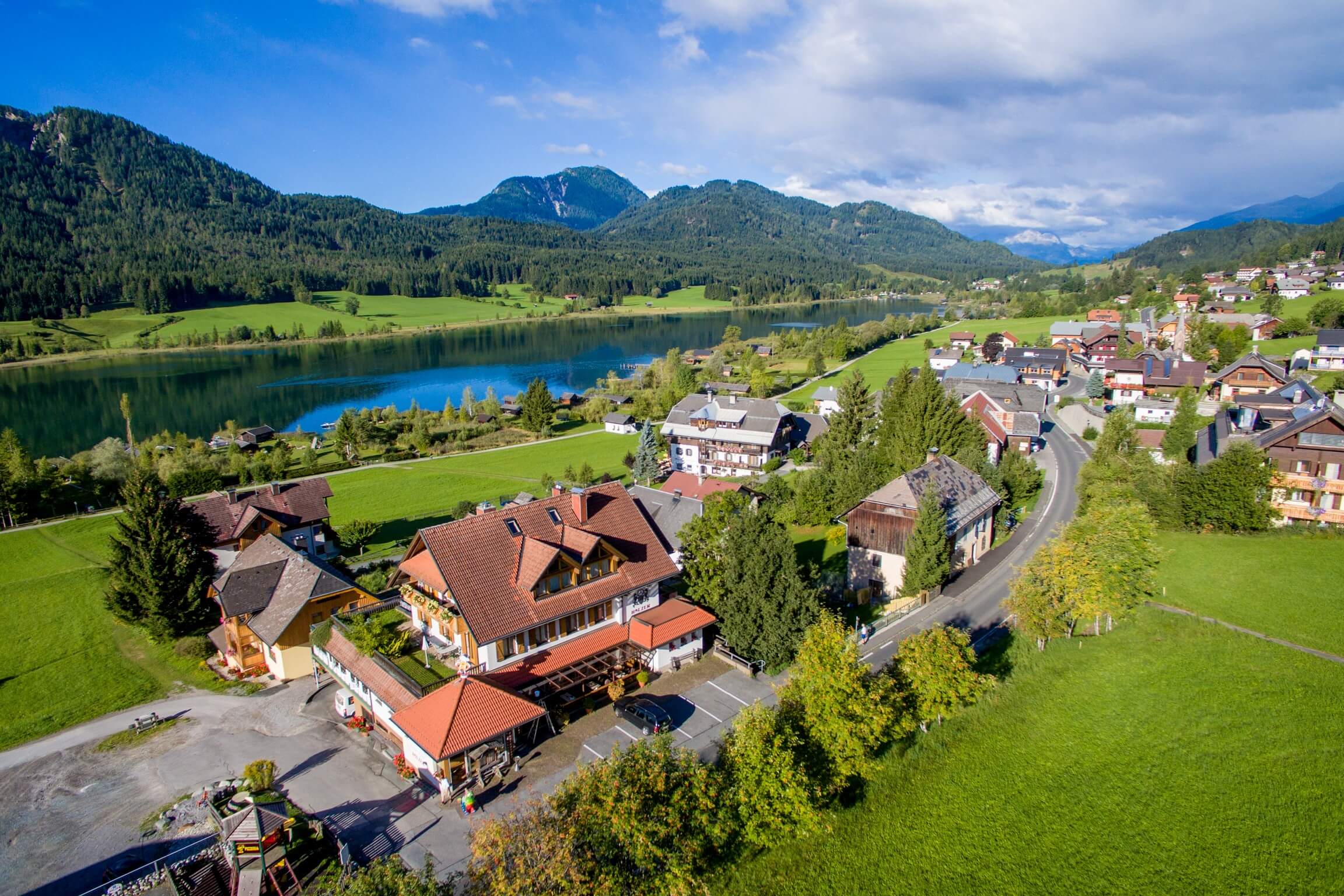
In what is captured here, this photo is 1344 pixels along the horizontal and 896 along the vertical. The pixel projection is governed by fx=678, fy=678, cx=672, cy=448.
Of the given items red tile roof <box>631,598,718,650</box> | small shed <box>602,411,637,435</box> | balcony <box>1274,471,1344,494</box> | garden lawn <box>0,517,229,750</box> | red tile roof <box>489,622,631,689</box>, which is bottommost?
garden lawn <box>0,517,229,750</box>

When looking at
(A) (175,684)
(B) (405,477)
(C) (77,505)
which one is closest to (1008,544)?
(A) (175,684)

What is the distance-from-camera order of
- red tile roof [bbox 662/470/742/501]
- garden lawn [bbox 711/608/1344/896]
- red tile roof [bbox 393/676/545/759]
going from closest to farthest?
garden lawn [bbox 711/608/1344/896]
red tile roof [bbox 393/676/545/759]
red tile roof [bbox 662/470/742/501]

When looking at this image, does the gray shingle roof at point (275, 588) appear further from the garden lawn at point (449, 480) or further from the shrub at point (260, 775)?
the garden lawn at point (449, 480)

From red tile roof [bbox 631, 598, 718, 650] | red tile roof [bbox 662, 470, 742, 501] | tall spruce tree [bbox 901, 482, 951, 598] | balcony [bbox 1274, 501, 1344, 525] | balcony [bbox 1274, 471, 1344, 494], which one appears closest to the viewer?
red tile roof [bbox 631, 598, 718, 650]

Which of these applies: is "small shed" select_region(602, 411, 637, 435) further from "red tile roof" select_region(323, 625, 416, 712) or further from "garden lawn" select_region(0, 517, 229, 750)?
"red tile roof" select_region(323, 625, 416, 712)

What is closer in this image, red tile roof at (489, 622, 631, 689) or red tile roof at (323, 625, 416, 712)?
red tile roof at (323, 625, 416, 712)

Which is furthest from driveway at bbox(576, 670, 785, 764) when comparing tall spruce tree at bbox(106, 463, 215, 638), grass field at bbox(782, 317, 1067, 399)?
grass field at bbox(782, 317, 1067, 399)

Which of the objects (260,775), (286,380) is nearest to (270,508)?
(260,775)
